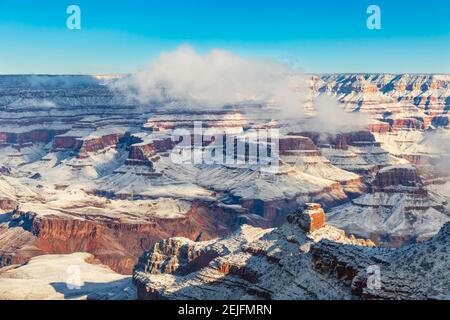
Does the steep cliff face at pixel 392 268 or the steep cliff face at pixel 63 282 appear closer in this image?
the steep cliff face at pixel 392 268

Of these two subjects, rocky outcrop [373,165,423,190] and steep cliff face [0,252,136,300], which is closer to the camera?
steep cliff face [0,252,136,300]

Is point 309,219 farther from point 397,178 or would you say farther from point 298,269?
point 397,178

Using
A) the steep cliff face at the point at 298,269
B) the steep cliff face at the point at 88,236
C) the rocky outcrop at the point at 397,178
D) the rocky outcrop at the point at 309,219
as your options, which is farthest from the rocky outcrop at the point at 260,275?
the rocky outcrop at the point at 397,178

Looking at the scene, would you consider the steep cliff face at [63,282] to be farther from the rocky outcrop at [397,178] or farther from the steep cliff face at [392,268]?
the rocky outcrop at [397,178]

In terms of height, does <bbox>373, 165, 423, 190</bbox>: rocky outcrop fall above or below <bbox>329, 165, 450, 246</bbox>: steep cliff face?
above

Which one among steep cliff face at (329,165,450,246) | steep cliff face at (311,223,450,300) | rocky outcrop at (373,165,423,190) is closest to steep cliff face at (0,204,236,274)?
steep cliff face at (329,165,450,246)

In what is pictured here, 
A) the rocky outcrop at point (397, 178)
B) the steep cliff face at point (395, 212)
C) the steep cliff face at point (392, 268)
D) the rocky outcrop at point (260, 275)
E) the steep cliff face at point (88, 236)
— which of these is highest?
the steep cliff face at point (392, 268)

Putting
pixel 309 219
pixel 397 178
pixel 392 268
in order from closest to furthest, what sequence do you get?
pixel 392 268 < pixel 309 219 < pixel 397 178

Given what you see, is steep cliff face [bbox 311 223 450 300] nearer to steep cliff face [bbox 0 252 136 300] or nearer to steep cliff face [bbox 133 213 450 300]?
steep cliff face [bbox 133 213 450 300]

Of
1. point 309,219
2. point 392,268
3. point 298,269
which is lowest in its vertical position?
point 298,269

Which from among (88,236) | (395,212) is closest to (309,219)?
(88,236)
